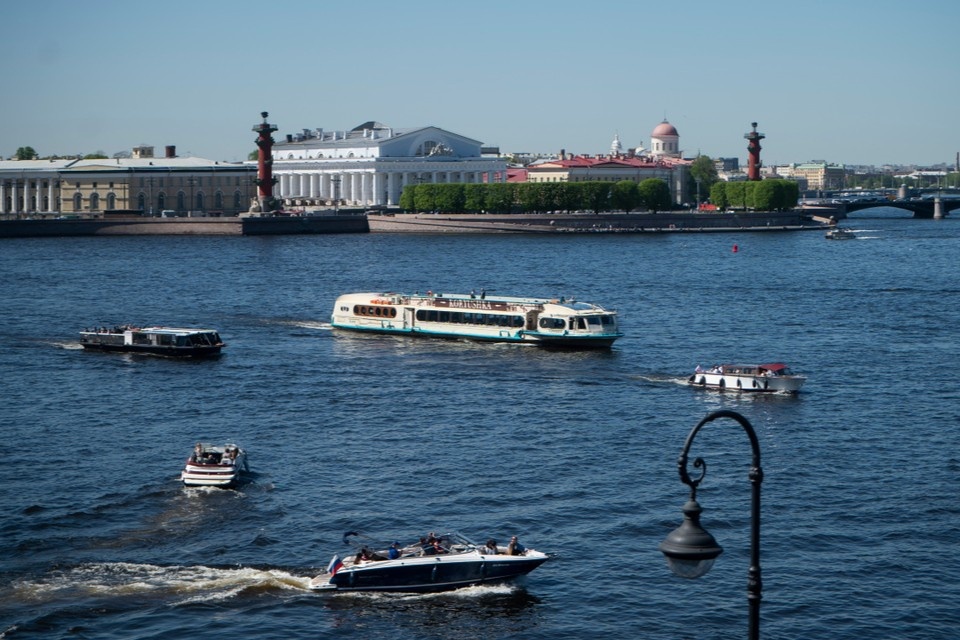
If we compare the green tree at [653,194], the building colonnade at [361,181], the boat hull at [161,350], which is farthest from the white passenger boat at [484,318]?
the building colonnade at [361,181]

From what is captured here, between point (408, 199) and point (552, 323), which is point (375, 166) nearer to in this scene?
point (408, 199)

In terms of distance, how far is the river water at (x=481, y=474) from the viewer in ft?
55.0

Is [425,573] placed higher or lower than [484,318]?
lower

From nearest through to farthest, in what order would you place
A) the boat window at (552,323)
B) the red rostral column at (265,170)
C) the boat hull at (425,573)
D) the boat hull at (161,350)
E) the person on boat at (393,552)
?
the boat hull at (425,573), the person on boat at (393,552), the boat hull at (161,350), the boat window at (552,323), the red rostral column at (265,170)

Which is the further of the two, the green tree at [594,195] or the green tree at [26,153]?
the green tree at [26,153]

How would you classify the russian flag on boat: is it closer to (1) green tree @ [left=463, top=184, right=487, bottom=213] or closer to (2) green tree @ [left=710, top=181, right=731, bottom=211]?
(1) green tree @ [left=463, top=184, right=487, bottom=213]

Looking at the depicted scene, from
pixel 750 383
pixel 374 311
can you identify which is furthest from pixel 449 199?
pixel 750 383

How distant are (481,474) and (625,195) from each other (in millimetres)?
79466

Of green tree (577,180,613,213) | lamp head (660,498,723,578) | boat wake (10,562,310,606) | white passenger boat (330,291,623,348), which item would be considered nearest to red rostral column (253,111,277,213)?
green tree (577,180,613,213)

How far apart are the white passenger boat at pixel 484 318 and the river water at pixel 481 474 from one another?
0.55m

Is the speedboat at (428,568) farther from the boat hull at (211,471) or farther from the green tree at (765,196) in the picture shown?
the green tree at (765,196)

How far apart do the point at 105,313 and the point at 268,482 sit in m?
25.3

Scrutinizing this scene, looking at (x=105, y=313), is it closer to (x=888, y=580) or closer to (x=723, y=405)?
(x=723, y=405)

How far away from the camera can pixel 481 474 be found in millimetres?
22203
